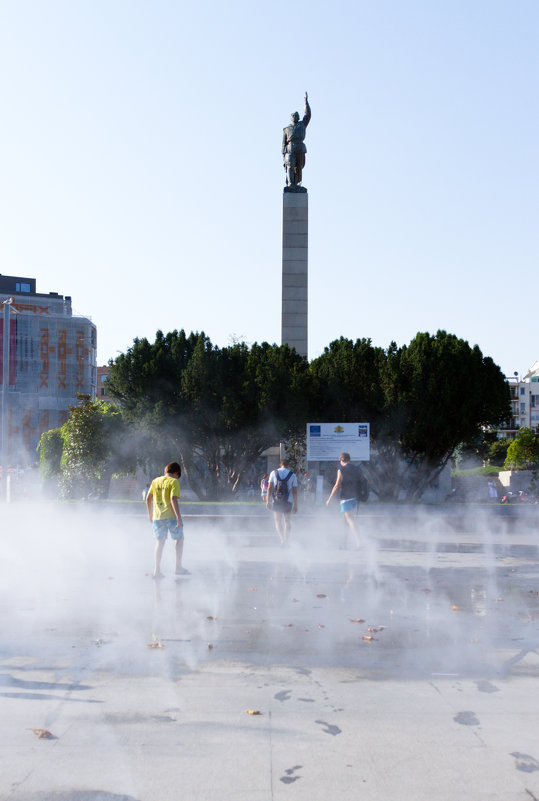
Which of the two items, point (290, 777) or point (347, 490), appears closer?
point (290, 777)

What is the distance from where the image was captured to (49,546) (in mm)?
15711

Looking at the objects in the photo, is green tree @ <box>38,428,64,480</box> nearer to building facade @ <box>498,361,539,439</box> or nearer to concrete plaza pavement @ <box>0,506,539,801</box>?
concrete plaza pavement @ <box>0,506,539,801</box>

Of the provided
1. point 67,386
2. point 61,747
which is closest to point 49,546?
point 61,747

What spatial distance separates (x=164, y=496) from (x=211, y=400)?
20.3 meters

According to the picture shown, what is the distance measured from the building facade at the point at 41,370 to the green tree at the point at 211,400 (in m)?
65.7

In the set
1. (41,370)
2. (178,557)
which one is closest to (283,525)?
(178,557)

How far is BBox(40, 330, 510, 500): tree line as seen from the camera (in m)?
31.8

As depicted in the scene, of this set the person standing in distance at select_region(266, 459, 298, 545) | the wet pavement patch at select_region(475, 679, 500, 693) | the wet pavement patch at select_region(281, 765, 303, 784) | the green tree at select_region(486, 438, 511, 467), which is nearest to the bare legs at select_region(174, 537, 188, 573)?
the person standing in distance at select_region(266, 459, 298, 545)

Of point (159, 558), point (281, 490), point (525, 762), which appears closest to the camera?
point (525, 762)

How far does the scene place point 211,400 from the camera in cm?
3183

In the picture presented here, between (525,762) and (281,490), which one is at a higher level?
(281,490)

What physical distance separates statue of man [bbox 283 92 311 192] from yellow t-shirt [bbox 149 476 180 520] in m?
27.9

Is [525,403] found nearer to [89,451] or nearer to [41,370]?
[41,370]

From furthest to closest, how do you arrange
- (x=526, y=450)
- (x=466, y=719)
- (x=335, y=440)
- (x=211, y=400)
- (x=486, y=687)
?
(x=526, y=450) < (x=211, y=400) < (x=335, y=440) < (x=486, y=687) < (x=466, y=719)
